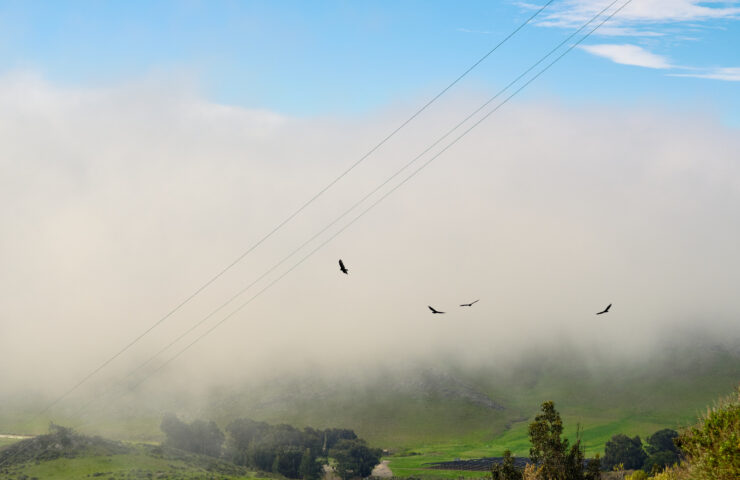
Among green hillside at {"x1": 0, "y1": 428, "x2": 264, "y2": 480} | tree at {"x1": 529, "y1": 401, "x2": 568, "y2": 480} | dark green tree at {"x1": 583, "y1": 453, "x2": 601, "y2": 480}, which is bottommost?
dark green tree at {"x1": 583, "y1": 453, "x2": 601, "y2": 480}

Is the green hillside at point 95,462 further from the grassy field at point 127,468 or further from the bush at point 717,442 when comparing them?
the bush at point 717,442

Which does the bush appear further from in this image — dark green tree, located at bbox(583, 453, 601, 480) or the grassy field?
the grassy field

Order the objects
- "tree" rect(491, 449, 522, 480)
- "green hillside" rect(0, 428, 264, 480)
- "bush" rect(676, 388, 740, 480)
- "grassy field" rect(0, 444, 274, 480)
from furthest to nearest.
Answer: "green hillside" rect(0, 428, 264, 480) < "grassy field" rect(0, 444, 274, 480) < "tree" rect(491, 449, 522, 480) < "bush" rect(676, 388, 740, 480)

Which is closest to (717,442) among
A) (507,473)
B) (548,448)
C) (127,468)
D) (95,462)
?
(548,448)

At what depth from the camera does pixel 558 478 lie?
65.4 meters

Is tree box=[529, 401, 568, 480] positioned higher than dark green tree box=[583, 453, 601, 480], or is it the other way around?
tree box=[529, 401, 568, 480]

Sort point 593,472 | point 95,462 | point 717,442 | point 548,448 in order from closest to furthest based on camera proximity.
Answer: point 717,442 → point 593,472 → point 548,448 → point 95,462

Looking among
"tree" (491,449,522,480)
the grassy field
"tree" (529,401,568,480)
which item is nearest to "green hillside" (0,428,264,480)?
the grassy field

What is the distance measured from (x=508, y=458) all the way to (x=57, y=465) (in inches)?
4534

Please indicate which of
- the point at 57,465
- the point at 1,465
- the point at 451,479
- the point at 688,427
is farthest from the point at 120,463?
the point at 688,427

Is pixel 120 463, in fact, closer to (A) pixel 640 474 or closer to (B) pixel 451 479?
(B) pixel 451 479

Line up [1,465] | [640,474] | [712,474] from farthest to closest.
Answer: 1. [1,465]
2. [640,474]
3. [712,474]

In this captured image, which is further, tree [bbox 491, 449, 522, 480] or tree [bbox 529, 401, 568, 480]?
tree [bbox 491, 449, 522, 480]

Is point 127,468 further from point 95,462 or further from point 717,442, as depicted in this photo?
point 717,442
